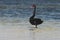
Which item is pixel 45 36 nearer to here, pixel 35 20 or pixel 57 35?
pixel 57 35

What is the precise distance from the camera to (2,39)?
851 centimetres

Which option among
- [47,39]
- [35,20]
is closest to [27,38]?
[47,39]

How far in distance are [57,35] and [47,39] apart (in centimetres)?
85

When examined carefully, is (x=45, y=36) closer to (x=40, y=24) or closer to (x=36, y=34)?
(x=36, y=34)

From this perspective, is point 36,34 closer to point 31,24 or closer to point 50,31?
point 50,31

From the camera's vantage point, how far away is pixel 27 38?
8.83 metres

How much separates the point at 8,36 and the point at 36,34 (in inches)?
39.0

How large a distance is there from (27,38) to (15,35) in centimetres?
58

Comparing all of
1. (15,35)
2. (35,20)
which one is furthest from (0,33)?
(35,20)

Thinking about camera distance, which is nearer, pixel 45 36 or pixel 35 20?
pixel 45 36

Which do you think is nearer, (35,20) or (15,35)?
(15,35)

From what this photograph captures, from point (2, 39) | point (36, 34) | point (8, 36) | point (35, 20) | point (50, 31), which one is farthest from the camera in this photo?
point (35, 20)

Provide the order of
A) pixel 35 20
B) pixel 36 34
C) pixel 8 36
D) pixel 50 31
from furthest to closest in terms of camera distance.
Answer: pixel 35 20
pixel 50 31
pixel 36 34
pixel 8 36

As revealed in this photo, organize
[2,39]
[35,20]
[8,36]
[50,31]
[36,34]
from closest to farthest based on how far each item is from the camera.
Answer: [2,39]
[8,36]
[36,34]
[50,31]
[35,20]
